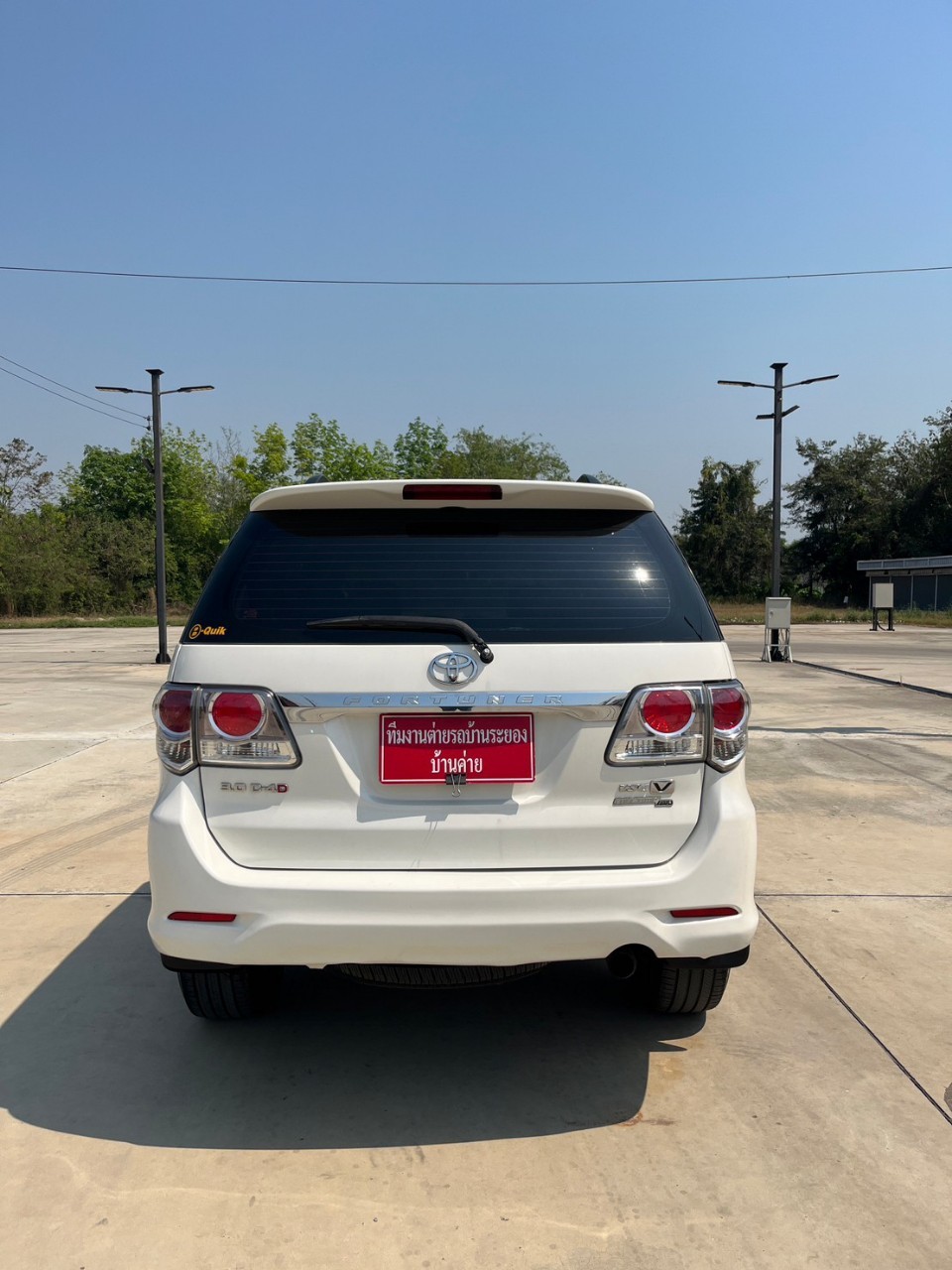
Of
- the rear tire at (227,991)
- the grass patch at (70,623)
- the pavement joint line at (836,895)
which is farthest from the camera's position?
the grass patch at (70,623)

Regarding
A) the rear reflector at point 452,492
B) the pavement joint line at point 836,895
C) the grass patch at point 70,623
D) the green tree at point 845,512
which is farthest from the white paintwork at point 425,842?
the green tree at point 845,512

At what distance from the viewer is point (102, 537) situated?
5778 centimetres

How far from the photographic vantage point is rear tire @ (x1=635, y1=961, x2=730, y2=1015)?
3418 mm

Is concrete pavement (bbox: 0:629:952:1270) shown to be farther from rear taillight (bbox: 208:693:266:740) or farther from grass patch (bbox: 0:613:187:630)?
grass patch (bbox: 0:613:187:630)

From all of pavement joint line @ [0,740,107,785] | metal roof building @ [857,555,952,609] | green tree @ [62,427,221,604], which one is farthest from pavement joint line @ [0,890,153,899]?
green tree @ [62,427,221,604]

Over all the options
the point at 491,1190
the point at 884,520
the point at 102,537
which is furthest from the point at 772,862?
the point at 884,520

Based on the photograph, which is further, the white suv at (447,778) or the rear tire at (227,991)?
the rear tire at (227,991)

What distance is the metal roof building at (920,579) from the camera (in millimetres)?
49094

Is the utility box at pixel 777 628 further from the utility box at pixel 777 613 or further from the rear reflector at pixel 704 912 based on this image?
the rear reflector at pixel 704 912

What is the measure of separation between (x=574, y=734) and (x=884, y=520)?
226 ft

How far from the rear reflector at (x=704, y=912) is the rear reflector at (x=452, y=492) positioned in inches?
51.4

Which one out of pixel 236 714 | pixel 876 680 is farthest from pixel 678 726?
pixel 876 680

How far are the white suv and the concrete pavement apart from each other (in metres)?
0.48

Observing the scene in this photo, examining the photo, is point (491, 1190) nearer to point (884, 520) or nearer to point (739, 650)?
point (739, 650)
